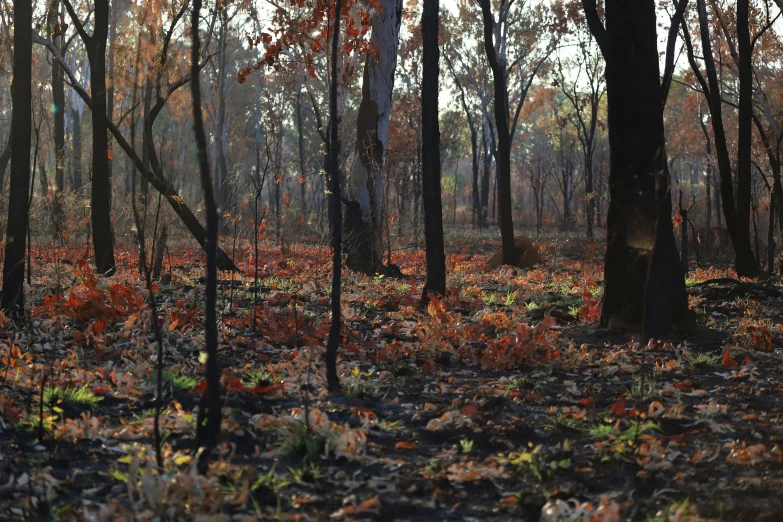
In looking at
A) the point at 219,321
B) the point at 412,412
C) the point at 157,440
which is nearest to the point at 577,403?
the point at 412,412

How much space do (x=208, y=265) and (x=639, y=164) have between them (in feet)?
14.1

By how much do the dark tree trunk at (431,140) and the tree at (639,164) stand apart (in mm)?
2151

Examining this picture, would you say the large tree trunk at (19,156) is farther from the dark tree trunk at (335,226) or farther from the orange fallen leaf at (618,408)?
the orange fallen leaf at (618,408)

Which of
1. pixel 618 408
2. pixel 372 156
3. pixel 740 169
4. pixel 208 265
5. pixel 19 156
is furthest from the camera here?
pixel 372 156

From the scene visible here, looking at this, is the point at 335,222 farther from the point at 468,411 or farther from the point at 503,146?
the point at 503,146

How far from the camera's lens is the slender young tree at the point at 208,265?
3252 millimetres

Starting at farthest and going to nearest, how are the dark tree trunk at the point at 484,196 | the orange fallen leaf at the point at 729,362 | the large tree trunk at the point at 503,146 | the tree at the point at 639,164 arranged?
the dark tree trunk at the point at 484,196, the large tree trunk at the point at 503,146, the tree at the point at 639,164, the orange fallen leaf at the point at 729,362

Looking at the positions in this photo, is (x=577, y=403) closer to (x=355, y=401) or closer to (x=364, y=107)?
(x=355, y=401)

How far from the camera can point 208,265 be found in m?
3.38

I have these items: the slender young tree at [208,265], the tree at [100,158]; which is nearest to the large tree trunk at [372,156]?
the tree at [100,158]

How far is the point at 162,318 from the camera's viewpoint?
6559 mm

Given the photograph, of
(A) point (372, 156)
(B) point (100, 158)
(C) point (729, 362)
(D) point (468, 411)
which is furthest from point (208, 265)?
(A) point (372, 156)

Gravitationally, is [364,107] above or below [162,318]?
above

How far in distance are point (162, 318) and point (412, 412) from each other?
307 cm
